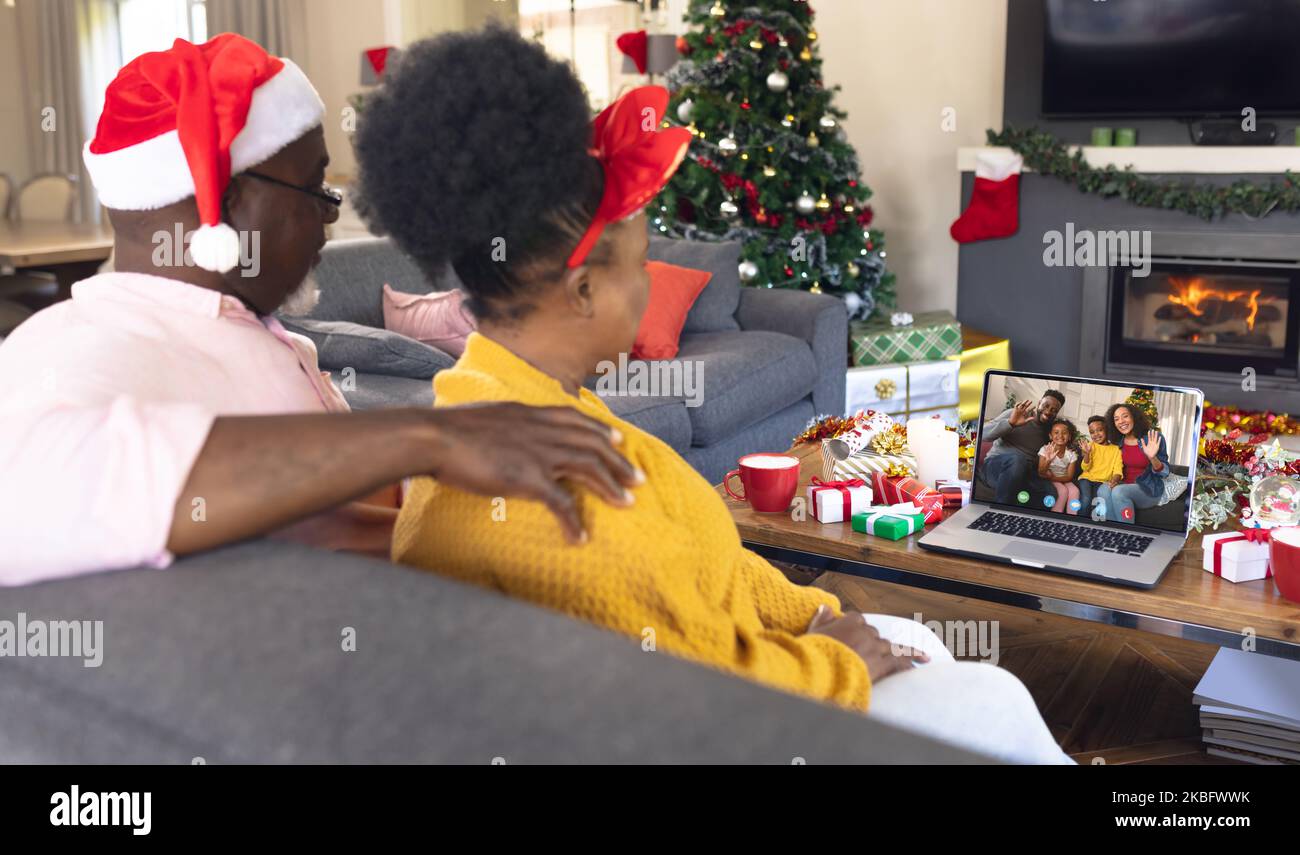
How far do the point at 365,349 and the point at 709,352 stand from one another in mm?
1117

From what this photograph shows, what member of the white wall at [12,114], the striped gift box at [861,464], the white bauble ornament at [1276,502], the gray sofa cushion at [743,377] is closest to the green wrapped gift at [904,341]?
the gray sofa cushion at [743,377]

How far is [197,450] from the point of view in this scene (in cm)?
80

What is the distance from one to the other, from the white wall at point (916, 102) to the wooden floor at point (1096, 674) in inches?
111

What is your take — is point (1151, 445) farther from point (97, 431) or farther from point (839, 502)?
point (97, 431)

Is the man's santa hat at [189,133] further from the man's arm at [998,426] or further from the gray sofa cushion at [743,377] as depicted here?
the gray sofa cushion at [743,377]

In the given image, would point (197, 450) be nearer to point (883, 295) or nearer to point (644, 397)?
point (644, 397)

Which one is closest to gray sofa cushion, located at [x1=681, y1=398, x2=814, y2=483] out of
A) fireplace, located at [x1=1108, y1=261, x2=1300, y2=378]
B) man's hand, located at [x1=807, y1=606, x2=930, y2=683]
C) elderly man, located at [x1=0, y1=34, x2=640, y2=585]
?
fireplace, located at [x1=1108, y1=261, x2=1300, y2=378]

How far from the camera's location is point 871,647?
121 centimetres

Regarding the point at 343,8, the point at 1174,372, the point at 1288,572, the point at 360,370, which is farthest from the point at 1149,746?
the point at 343,8

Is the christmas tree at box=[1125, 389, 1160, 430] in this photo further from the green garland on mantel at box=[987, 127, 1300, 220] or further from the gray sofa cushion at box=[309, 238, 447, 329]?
the green garland on mantel at box=[987, 127, 1300, 220]

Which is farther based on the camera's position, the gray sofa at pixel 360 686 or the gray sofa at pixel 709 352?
the gray sofa at pixel 709 352

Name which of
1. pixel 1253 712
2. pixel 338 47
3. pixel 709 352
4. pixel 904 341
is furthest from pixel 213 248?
pixel 338 47

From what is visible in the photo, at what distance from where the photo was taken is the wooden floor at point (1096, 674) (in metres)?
2.06

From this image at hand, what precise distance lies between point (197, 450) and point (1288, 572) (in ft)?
5.02
